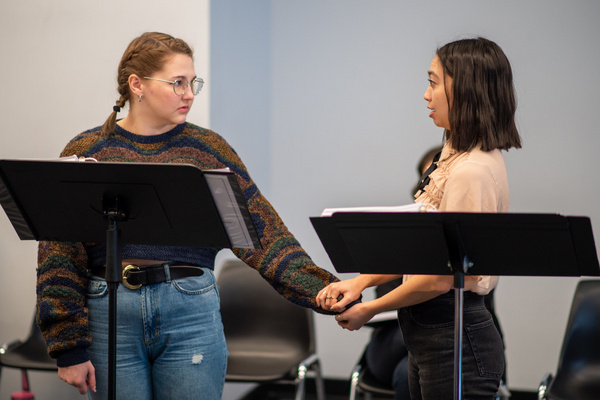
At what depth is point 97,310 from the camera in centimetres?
200

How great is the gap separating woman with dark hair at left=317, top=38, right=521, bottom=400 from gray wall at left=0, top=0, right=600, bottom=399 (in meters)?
1.90

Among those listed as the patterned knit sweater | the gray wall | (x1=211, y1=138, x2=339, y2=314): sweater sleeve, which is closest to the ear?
the patterned knit sweater

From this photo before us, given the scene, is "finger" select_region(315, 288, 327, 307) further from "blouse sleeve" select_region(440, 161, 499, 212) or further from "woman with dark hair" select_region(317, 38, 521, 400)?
"blouse sleeve" select_region(440, 161, 499, 212)

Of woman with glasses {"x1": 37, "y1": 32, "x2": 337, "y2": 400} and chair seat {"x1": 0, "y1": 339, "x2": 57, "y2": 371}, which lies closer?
woman with glasses {"x1": 37, "y1": 32, "x2": 337, "y2": 400}

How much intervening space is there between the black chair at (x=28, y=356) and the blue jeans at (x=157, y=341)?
1379 millimetres

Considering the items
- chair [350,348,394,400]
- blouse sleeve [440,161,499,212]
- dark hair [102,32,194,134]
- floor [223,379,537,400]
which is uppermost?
dark hair [102,32,194,134]

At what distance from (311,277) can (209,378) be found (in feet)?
1.44

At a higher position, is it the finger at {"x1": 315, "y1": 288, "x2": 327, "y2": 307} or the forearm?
the forearm

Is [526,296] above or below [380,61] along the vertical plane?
below

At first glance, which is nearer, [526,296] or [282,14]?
[526,296]

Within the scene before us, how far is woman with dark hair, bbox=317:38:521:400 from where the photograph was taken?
1864mm

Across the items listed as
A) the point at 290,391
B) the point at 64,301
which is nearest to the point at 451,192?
the point at 64,301

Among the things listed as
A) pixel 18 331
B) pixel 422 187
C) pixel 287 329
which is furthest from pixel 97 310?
pixel 18 331

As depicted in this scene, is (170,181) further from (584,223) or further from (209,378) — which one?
(584,223)
